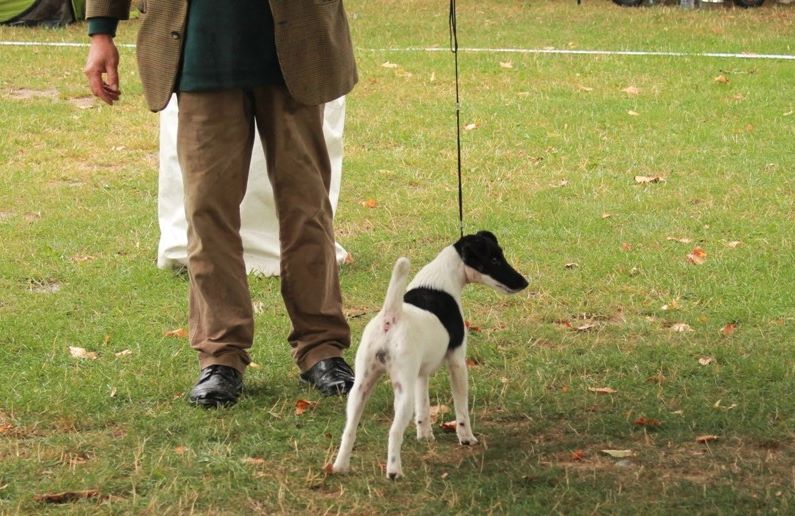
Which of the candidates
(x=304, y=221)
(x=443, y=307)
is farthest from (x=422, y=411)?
(x=304, y=221)

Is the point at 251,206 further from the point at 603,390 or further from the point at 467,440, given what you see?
the point at 467,440

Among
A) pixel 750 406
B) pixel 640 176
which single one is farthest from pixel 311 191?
pixel 640 176

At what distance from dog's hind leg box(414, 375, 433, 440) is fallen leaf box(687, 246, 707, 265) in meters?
2.80

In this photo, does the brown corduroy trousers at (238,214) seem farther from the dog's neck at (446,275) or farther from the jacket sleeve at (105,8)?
the dog's neck at (446,275)

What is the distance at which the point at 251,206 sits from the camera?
6672 millimetres

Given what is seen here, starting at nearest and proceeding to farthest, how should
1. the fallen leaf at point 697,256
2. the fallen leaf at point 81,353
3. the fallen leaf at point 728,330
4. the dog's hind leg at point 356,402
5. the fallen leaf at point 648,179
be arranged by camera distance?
the dog's hind leg at point 356,402 < the fallen leaf at point 81,353 < the fallen leaf at point 728,330 < the fallen leaf at point 697,256 < the fallen leaf at point 648,179

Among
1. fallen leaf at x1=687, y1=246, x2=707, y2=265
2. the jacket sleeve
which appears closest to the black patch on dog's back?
the jacket sleeve

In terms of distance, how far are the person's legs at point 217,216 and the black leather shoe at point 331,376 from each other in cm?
25

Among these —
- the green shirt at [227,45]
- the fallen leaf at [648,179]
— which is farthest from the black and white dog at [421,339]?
the fallen leaf at [648,179]

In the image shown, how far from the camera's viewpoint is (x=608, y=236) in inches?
293

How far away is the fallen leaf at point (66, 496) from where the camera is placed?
398cm

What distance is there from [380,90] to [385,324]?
8.24 meters

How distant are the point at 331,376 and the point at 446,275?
72 cm

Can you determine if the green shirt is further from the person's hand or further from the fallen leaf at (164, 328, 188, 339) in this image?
the fallen leaf at (164, 328, 188, 339)
